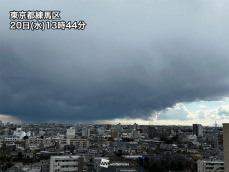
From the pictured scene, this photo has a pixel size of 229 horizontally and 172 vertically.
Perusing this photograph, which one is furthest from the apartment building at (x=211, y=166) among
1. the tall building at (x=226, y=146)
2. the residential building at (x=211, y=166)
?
the tall building at (x=226, y=146)

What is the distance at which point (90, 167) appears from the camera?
460 inches

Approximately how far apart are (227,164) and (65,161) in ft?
18.1

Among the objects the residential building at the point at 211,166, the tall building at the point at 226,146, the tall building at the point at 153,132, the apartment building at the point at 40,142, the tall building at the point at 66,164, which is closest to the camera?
the tall building at the point at 226,146

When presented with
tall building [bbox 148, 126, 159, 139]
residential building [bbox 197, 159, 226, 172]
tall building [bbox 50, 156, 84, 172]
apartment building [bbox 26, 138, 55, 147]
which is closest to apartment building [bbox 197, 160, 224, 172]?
residential building [bbox 197, 159, 226, 172]

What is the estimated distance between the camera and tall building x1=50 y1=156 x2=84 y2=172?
7566 mm

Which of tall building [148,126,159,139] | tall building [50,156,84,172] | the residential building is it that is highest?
tall building [50,156,84,172]

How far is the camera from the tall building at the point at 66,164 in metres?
7.57

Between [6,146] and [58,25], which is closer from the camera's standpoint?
[58,25]

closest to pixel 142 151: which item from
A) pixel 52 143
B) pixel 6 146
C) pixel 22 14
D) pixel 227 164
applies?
pixel 52 143

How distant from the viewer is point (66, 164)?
760cm

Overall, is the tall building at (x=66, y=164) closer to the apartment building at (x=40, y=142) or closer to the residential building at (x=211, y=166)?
the residential building at (x=211, y=166)

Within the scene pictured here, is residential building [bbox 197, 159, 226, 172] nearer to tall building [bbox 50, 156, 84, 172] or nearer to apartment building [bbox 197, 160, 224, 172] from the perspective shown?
apartment building [bbox 197, 160, 224, 172]

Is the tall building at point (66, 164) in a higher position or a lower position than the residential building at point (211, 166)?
higher

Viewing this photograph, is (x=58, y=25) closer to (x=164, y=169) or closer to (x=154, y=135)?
(x=164, y=169)
